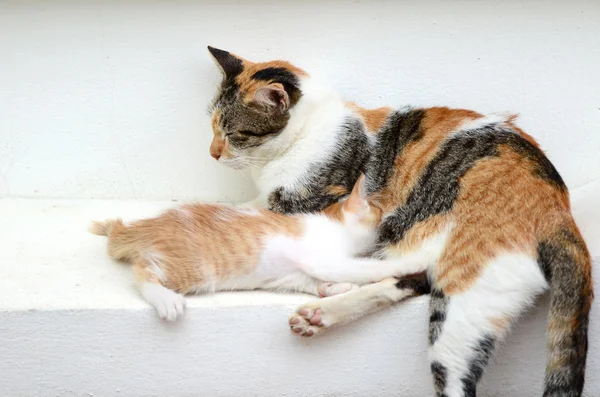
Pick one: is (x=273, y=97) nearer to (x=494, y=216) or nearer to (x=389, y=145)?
(x=389, y=145)

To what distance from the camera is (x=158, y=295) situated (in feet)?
6.54

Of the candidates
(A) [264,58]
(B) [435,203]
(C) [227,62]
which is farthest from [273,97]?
(B) [435,203]

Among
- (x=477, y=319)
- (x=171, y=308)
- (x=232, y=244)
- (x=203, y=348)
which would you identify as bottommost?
(x=203, y=348)

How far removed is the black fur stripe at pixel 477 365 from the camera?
1.88 metres

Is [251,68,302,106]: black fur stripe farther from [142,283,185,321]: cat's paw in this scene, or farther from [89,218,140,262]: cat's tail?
[142,283,185,321]: cat's paw

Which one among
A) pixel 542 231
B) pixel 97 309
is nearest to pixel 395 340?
pixel 542 231

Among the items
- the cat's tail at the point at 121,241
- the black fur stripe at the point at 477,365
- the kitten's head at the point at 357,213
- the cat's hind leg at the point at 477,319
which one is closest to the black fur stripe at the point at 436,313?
the cat's hind leg at the point at 477,319

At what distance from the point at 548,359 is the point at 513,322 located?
0.13 m

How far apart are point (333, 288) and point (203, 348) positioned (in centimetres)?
41

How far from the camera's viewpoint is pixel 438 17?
8.31ft

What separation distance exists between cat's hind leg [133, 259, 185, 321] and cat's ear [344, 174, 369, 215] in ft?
1.89

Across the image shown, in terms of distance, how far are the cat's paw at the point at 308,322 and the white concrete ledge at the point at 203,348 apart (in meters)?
0.05

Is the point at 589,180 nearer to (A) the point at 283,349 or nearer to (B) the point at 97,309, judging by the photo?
(A) the point at 283,349

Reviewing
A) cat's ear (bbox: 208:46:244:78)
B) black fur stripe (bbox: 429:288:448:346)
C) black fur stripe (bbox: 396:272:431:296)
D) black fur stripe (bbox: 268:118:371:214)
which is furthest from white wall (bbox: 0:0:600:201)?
black fur stripe (bbox: 429:288:448:346)
